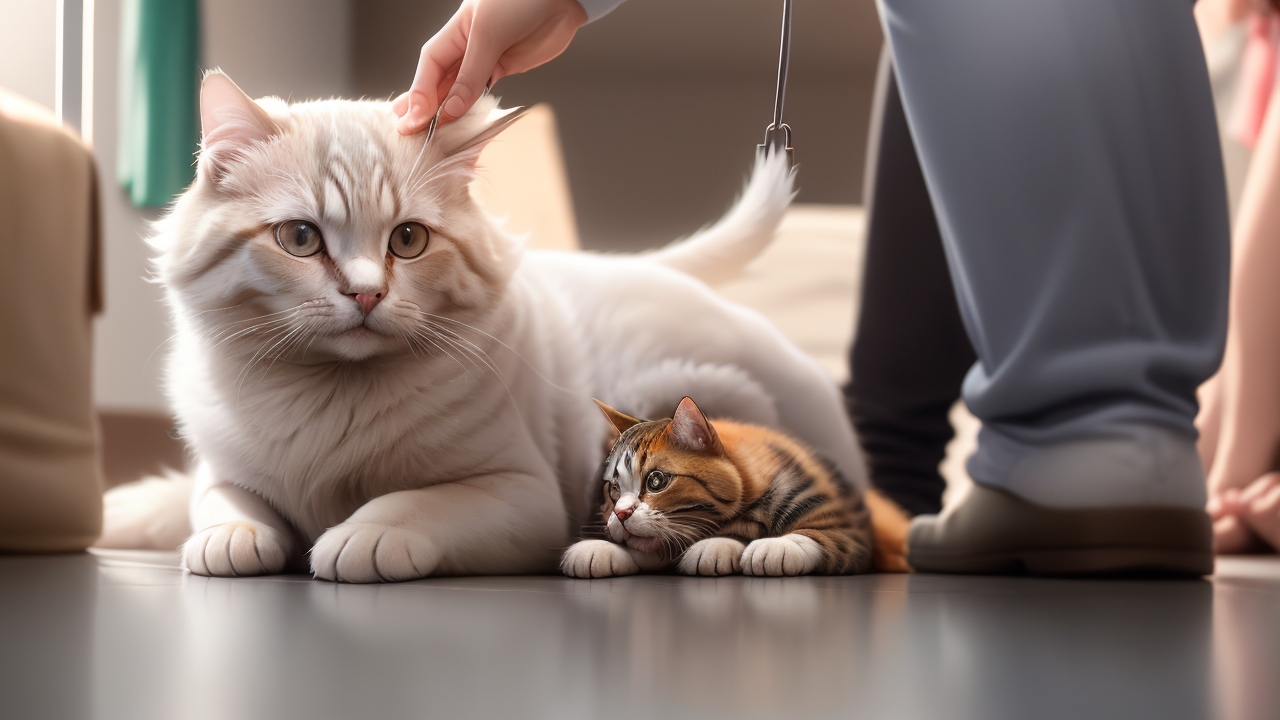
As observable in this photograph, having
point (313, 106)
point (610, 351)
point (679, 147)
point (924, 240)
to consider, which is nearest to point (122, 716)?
point (313, 106)

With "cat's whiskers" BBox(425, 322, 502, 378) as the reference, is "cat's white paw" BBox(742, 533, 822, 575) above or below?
below

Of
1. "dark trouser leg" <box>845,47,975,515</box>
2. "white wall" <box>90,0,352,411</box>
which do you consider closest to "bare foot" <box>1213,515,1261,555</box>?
"dark trouser leg" <box>845,47,975,515</box>

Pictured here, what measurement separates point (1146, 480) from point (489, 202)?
1669 millimetres

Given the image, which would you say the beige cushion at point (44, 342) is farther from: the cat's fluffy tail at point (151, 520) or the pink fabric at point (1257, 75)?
the pink fabric at point (1257, 75)

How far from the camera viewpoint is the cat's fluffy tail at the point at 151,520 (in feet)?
4.34

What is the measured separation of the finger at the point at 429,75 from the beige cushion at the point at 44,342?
62 cm

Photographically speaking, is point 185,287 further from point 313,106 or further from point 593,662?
point 593,662

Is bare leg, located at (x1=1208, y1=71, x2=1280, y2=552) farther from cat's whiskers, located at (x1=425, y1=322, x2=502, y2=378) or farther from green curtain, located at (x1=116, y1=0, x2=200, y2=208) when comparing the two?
green curtain, located at (x1=116, y1=0, x2=200, y2=208)

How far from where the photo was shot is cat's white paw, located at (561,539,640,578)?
0.96 metres

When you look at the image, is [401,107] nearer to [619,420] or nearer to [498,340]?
[498,340]

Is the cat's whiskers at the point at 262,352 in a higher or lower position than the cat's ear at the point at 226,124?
lower

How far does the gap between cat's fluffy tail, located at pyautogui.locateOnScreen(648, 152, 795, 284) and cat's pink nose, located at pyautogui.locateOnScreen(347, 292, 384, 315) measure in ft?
2.37

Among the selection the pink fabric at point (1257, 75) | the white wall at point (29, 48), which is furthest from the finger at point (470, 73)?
the pink fabric at point (1257, 75)

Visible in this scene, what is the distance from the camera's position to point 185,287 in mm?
958
